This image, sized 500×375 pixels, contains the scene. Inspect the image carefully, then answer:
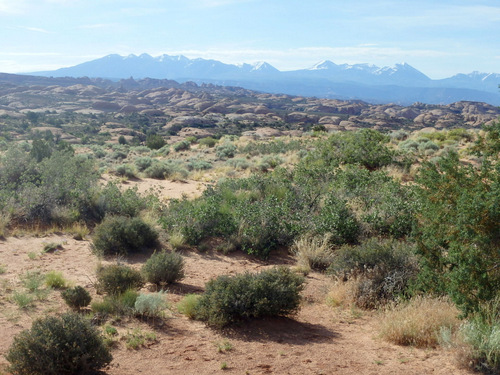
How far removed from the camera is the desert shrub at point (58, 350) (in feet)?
13.0

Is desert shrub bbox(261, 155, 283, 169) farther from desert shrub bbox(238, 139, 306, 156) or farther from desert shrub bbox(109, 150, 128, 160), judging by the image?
desert shrub bbox(109, 150, 128, 160)

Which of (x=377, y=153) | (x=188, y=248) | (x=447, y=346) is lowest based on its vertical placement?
(x=188, y=248)

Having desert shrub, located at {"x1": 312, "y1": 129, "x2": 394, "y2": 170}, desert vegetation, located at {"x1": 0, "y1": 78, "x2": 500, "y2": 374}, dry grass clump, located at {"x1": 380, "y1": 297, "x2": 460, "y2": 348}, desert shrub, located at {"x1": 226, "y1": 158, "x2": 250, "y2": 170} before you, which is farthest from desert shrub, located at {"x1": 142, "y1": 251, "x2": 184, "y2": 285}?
desert shrub, located at {"x1": 226, "y1": 158, "x2": 250, "y2": 170}

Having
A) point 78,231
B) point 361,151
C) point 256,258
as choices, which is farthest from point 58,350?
point 361,151

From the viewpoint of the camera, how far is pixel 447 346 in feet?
14.9

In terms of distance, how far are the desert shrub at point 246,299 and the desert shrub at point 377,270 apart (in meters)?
1.08

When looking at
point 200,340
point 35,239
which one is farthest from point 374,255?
point 35,239

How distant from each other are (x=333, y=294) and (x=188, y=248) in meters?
4.07

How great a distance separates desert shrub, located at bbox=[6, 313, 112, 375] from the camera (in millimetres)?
3971

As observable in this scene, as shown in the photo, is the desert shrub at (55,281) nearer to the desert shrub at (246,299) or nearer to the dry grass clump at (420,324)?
the desert shrub at (246,299)

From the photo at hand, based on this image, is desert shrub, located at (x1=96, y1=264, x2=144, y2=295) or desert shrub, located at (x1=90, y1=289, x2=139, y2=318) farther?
desert shrub, located at (x1=96, y1=264, x2=144, y2=295)

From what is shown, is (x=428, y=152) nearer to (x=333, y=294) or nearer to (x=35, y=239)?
(x=333, y=294)

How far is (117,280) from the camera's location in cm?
654

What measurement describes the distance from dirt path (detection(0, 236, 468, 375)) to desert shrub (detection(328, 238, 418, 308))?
34cm
